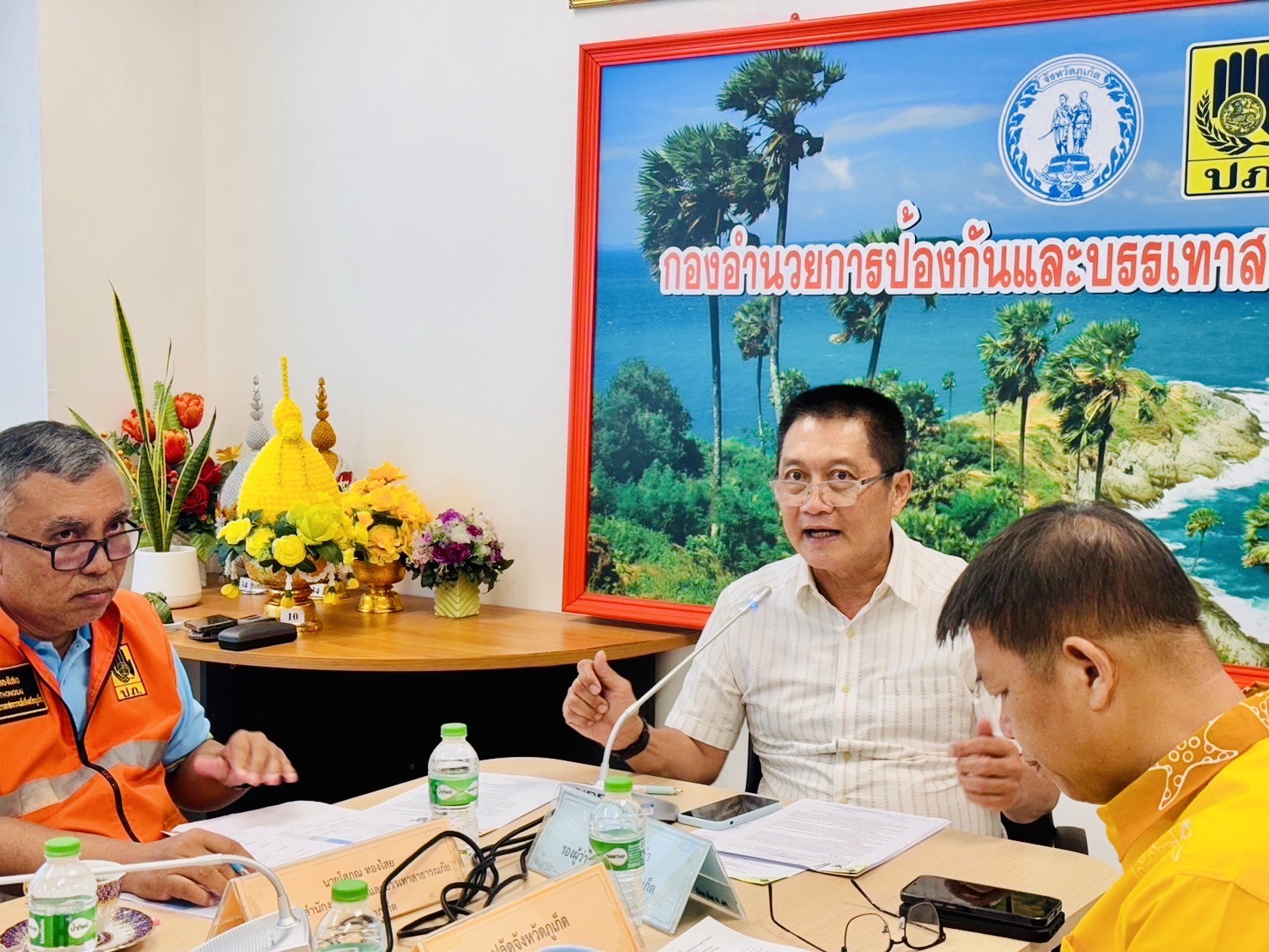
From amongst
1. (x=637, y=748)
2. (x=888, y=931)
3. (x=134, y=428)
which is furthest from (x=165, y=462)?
(x=888, y=931)

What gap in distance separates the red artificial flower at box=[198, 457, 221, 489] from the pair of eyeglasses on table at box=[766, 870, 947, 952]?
2635mm

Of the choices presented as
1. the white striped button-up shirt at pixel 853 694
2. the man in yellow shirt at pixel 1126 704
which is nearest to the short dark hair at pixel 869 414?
the white striped button-up shirt at pixel 853 694

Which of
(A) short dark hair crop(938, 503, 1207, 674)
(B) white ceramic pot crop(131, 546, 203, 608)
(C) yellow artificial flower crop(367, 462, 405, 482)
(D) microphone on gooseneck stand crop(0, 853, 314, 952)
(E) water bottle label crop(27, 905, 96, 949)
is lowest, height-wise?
(D) microphone on gooseneck stand crop(0, 853, 314, 952)

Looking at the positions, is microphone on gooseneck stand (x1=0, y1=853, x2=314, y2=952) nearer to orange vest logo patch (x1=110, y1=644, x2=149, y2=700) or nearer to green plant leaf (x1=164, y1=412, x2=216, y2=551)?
orange vest logo patch (x1=110, y1=644, x2=149, y2=700)

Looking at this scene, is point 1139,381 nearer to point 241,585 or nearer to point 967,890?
point 967,890

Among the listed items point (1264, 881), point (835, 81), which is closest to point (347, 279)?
point (835, 81)

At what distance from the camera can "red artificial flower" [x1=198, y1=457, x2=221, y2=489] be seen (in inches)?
151

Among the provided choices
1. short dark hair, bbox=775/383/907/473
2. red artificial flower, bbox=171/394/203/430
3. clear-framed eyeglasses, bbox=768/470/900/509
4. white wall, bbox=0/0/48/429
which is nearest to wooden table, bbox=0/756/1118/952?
clear-framed eyeglasses, bbox=768/470/900/509

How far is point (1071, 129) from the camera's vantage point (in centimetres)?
287

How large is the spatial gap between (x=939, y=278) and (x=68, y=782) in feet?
6.89

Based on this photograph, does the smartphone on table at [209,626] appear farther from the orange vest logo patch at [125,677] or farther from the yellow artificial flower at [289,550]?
the orange vest logo patch at [125,677]

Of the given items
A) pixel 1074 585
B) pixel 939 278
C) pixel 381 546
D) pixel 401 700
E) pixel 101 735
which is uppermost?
pixel 939 278

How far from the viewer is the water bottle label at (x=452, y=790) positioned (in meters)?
2.00

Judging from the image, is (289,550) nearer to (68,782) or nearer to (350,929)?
(68,782)
